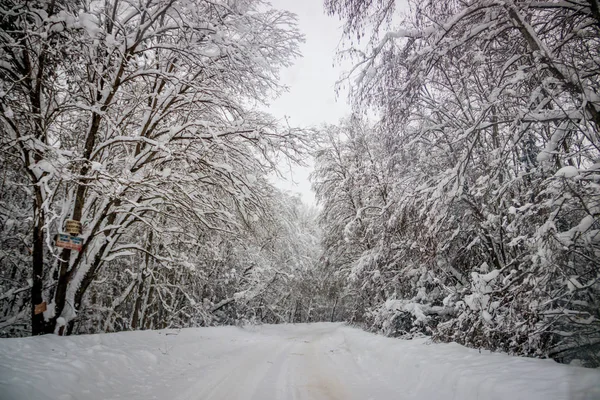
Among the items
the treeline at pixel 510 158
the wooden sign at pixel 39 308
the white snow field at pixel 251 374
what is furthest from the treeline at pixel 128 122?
the treeline at pixel 510 158

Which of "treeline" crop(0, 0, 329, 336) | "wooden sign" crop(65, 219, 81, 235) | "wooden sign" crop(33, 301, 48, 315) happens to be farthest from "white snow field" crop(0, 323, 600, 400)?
"wooden sign" crop(65, 219, 81, 235)

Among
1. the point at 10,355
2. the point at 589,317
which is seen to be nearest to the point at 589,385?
the point at 589,317

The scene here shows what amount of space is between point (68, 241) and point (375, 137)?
592cm

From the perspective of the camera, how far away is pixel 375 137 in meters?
5.84

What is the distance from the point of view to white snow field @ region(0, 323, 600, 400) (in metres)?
2.88

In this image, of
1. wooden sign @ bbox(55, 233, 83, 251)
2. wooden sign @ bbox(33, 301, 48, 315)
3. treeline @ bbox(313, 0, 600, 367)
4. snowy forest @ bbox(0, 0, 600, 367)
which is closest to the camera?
treeline @ bbox(313, 0, 600, 367)

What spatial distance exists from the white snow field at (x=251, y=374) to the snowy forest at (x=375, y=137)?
25.3 inches

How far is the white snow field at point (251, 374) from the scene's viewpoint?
2878 mm

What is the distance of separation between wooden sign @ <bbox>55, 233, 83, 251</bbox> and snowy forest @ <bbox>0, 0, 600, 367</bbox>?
0.02 m

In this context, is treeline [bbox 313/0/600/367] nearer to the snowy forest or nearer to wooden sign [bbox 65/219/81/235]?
the snowy forest

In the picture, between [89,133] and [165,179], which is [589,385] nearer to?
[165,179]

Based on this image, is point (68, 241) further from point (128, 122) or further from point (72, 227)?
point (128, 122)

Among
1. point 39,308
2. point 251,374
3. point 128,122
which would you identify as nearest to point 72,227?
point 39,308

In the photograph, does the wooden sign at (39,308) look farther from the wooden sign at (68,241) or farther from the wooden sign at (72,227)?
the wooden sign at (72,227)
